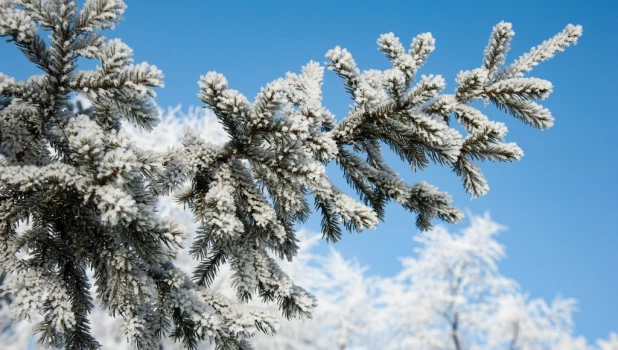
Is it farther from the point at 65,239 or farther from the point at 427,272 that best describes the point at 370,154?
the point at 427,272

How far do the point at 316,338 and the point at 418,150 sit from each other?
15.7 metres

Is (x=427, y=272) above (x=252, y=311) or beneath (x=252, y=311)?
above

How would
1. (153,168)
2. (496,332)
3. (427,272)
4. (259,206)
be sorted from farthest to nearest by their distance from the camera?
(427,272), (496,332), (259,206), (153,168)

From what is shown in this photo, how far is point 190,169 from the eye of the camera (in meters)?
1.52

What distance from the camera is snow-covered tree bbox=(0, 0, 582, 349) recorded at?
49.2 inches

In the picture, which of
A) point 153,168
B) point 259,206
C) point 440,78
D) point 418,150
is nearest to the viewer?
point 153,168

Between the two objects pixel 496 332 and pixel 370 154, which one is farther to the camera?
pixel 496 332

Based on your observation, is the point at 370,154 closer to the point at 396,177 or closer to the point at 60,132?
the point at 396,177

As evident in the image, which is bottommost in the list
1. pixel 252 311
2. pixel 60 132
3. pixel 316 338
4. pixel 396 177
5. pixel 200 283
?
pixel 252 311

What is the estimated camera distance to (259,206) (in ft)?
4.99

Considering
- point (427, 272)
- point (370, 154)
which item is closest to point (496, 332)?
point (427, 272)

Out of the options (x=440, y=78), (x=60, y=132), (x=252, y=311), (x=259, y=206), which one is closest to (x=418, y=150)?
(x=440, y=78)

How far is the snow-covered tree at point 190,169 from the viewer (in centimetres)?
125

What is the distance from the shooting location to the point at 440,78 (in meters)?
1.39
